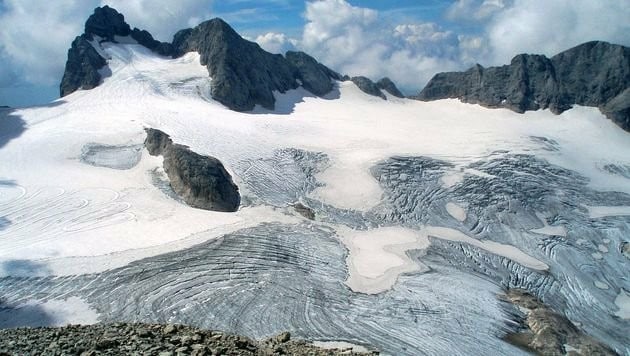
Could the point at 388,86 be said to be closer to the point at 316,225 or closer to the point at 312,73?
the point at 312,73

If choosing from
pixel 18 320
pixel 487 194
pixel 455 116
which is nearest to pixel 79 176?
pixel 18 320

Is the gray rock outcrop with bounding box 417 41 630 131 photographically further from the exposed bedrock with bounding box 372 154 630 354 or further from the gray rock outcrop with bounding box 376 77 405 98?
the exposed bedrock with bounding box 372 154 630 354

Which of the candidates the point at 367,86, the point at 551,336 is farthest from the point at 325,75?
the point at 551,336

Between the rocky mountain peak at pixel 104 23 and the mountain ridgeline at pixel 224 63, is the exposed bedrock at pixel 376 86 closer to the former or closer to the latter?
the mountain ridgeline at pixel 224 63

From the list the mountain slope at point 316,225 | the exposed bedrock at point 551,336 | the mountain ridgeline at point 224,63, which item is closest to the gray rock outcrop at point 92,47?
the mountain ridgeline at point 224,63

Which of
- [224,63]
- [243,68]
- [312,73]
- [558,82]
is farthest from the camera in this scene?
[312,73]

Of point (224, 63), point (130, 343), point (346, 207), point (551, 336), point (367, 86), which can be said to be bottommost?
point (551, 336)

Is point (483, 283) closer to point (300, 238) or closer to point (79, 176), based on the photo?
point (300, 238)
